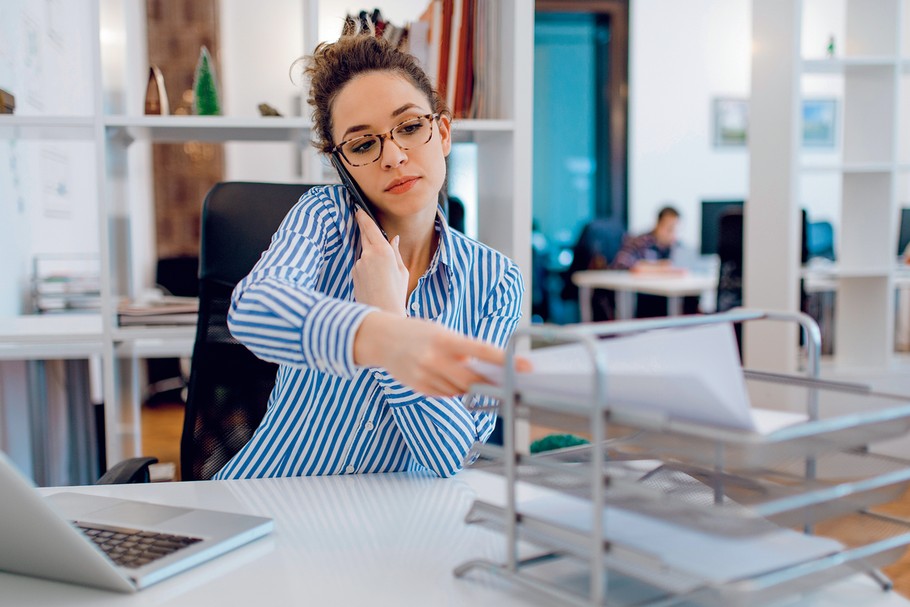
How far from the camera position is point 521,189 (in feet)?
7.44

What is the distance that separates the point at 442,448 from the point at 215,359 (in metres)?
0.57

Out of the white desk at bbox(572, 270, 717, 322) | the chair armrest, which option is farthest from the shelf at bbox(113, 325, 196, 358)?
the white desk at bbox(572, 270, 717, 322)

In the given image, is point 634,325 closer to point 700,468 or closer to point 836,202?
point 700,468

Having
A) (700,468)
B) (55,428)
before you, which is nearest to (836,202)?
(55,428)

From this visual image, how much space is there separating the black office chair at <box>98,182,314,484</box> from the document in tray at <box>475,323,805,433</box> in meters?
1.02

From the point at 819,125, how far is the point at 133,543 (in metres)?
7.79

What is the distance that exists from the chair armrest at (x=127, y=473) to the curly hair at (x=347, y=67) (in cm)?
56

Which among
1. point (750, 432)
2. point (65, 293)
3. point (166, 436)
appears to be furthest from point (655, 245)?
point (750, 432)

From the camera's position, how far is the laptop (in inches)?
26.4

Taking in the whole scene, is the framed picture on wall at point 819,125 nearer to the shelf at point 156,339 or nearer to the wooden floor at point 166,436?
the wooden floor at point 166,436

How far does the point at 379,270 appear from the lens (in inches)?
45.6

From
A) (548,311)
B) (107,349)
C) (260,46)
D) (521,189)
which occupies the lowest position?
(548,311)

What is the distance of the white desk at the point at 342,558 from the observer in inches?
27.7

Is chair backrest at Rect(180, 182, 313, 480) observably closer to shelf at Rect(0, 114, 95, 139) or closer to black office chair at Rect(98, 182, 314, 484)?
black office chair at Rect(98, 182, 314, 484)
